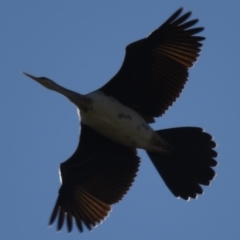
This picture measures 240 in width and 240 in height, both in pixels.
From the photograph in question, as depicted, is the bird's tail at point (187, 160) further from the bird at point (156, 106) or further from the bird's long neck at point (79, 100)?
the bird's long neck at point (79, 100)

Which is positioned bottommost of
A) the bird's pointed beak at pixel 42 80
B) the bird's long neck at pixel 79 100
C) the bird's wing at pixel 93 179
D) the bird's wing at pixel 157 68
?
the bird's wing at pixel 93 179

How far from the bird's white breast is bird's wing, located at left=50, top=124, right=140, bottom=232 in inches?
17.7

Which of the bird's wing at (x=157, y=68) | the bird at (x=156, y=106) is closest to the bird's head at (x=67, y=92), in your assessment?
the bird at (x=156, y=106)

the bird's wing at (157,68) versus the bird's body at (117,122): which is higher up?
the bird's wing at (157,68)

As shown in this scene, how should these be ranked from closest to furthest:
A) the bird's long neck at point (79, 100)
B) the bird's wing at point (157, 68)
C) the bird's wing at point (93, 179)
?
the bird's long neck at point (79, 100), the bird's wing at point (157, 68), the bird's wing at point (93, 179)

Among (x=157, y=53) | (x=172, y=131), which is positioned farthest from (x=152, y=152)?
(x=157, y=53)

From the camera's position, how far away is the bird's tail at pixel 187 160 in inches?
533

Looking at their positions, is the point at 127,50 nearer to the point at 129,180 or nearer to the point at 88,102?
the point at 88,102

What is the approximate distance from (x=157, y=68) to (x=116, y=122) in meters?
0.96

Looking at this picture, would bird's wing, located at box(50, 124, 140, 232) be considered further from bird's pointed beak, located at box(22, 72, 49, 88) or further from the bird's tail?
bird's pointed beak, located at box(22, 72, 49, 88)

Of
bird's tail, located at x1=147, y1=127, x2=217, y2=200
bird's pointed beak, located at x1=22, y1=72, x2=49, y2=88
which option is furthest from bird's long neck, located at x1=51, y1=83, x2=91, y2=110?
bird's tail, located at x1=147, y1=127, x2=217, y2=200

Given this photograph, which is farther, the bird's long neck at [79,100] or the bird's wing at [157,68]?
the bird's wing at [157,68]

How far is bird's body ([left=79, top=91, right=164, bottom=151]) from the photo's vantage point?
13312mm

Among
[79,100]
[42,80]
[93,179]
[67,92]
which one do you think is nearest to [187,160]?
[93,179]
